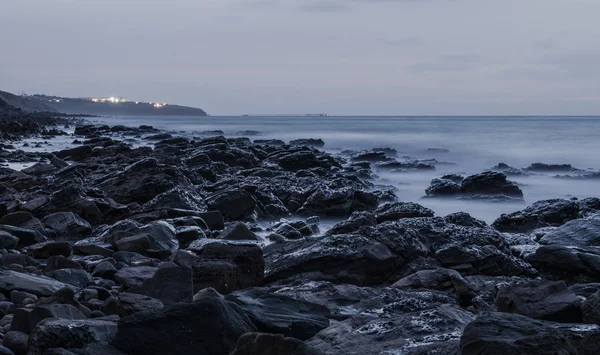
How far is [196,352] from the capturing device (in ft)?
11.2

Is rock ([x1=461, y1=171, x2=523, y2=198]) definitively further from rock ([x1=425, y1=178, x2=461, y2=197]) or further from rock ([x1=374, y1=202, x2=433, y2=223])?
rock ([x1=374, y1=202, x2=433, y2=223])

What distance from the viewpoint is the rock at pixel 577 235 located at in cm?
749

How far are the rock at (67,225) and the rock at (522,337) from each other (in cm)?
643

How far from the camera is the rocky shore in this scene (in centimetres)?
342

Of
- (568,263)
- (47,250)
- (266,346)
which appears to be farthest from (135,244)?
(568,263)

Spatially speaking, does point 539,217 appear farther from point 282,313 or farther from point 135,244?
point 282,313

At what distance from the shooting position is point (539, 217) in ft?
32.7

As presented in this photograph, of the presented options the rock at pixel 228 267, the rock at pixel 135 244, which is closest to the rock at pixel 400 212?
the rock at pixel 135 244

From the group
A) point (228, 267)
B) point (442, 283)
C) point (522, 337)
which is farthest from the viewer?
point (228, 267)

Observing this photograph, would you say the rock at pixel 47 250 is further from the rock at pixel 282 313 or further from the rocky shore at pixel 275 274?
the rock at pixel 282 313

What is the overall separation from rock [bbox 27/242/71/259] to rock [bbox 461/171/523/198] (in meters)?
9.67

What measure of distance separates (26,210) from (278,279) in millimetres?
5022

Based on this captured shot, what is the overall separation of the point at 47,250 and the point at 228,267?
243cm

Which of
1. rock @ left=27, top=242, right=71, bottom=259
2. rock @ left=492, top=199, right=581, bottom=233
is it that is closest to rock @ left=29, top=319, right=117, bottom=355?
rock @ left=27, top=242, right=71, bottom=259
